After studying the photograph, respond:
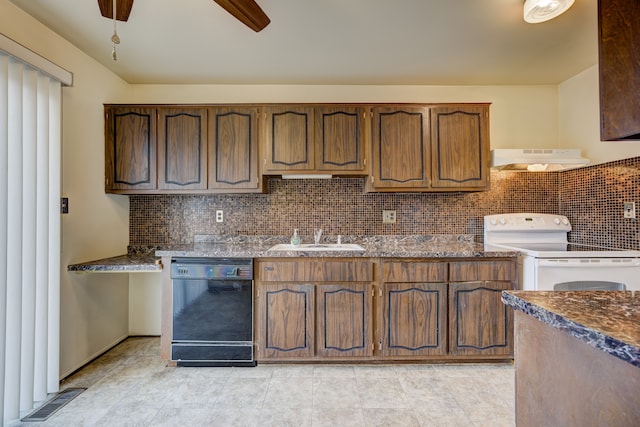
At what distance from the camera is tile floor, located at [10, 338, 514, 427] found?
177 centimetres

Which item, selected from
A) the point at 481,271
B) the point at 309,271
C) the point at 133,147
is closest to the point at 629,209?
the point at 481,271

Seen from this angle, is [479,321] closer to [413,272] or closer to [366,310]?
[413,272]

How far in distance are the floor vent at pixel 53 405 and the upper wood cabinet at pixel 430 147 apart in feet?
8.33

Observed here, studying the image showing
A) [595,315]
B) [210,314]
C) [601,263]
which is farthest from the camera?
[210,314]

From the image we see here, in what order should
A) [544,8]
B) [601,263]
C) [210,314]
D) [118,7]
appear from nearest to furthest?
[118,7] < [544,8] < [601,263] < [210,314]

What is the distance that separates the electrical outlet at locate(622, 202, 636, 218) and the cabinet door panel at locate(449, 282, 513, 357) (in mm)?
1040

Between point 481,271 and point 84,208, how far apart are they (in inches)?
121

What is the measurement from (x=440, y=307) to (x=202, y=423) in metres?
1.74

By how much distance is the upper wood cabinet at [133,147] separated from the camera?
260cm

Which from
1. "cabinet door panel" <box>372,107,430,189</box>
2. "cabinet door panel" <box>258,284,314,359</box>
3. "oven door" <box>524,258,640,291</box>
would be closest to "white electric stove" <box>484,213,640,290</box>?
"oven door" <box>524,258,640,291</box>

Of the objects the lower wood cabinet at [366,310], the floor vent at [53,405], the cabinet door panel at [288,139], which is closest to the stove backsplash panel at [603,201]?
the lower wood cabinet at [366,310]

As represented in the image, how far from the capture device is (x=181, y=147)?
2604 millimetres

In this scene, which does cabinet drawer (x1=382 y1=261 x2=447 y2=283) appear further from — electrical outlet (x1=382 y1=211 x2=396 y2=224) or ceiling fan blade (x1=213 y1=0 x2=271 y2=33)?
ceiling fan blade (x1=213 y1=0 x2=271 y2=33)

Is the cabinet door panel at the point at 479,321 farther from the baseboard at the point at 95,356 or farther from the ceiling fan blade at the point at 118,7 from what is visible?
the baseboard at the point at 95,356
